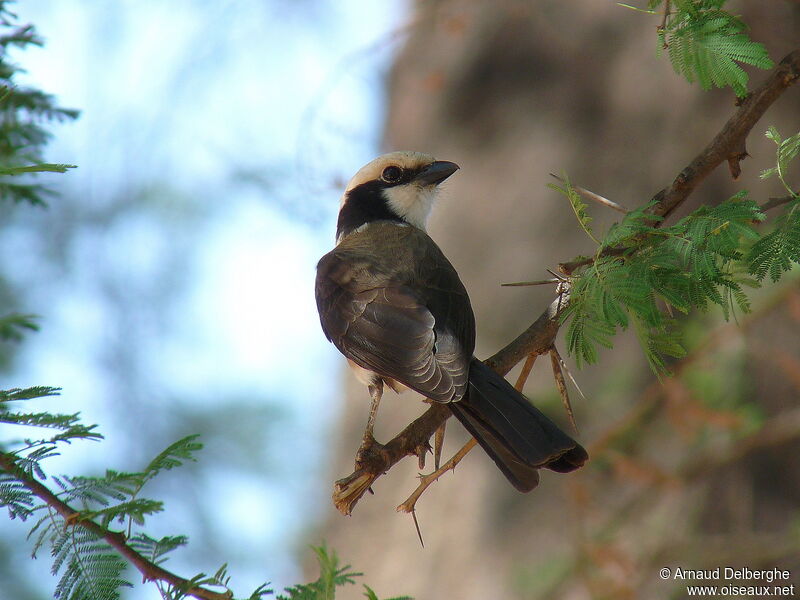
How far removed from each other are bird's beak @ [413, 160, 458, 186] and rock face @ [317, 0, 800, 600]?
0.23 m

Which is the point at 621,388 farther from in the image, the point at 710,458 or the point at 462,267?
the point at 462,267

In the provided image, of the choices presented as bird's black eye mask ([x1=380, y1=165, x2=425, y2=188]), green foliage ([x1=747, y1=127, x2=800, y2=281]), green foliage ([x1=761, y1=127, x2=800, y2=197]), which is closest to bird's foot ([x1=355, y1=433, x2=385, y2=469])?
green foliage ([x1=747, y1=127, x2=800, y2=281])

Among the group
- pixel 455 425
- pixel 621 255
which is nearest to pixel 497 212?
pixel 455 425

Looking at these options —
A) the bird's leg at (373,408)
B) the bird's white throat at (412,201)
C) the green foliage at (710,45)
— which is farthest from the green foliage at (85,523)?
the bird's white throat at (412,201)

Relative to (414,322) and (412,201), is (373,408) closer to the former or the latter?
(414,322)

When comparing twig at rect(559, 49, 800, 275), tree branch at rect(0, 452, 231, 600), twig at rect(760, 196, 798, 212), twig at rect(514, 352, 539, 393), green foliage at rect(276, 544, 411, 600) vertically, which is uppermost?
twig at rect(559, 49, 800, 275)

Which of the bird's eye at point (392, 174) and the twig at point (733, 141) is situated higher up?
the bird's eye at point (392, 174)

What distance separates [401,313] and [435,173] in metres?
1.36

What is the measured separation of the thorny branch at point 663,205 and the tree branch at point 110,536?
663mm

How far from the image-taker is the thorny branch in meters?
2.34

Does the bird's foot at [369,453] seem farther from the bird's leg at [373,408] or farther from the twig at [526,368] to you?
the twig at [526,368]

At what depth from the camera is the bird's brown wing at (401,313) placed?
2955 millimetres

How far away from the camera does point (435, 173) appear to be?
4.41 meters

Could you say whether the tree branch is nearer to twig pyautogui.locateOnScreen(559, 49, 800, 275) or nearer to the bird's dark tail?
the bird's dark tail
